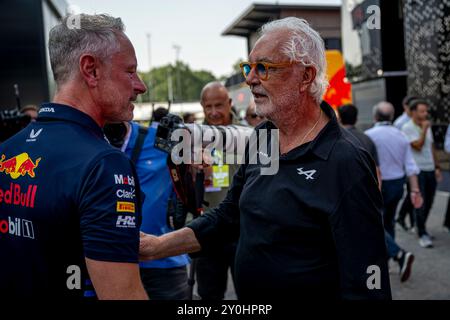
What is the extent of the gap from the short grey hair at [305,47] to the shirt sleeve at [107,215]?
2.94ft

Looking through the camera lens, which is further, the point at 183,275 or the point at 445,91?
the point at 445,91

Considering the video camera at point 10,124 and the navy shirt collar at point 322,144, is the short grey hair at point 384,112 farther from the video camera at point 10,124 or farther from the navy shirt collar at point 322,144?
the navy shirt collar at point 322,144

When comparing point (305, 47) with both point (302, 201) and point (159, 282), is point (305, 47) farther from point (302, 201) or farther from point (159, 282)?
point (159, 282)

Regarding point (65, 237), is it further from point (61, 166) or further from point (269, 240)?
point (269, 240)

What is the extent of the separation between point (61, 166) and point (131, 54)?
418 mm

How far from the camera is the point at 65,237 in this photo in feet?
4.34

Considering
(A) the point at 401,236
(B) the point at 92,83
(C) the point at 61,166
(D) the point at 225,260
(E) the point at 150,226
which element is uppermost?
(B) the point at 92,83

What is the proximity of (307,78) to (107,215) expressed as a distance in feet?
3.35

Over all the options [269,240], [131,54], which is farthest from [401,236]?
[131,54]

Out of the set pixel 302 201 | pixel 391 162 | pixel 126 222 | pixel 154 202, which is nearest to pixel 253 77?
pixel 302 201

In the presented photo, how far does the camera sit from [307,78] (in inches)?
76.0

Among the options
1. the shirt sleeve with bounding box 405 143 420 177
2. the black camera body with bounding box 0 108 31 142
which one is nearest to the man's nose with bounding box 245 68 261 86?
the black camera body with bounding box 0 108 31 142

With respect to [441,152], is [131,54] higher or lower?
higher

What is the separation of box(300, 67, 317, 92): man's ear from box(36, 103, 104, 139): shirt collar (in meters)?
0.83
